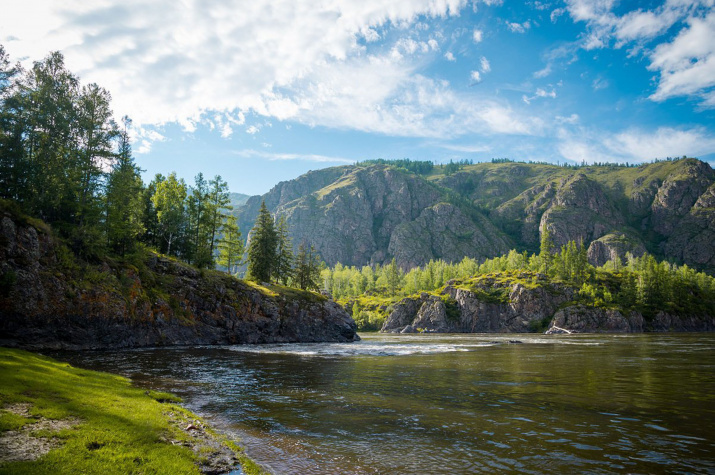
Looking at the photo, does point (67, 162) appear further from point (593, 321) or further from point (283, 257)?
point (593, 321)

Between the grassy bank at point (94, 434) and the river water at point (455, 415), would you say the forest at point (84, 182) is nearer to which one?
the river water at point (455, 415)

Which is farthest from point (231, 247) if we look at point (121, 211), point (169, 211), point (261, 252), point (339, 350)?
point (339, 350)

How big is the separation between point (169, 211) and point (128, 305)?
29.5 m

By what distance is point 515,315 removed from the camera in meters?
171

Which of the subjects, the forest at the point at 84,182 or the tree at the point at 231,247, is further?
the tree at the point at 231,247

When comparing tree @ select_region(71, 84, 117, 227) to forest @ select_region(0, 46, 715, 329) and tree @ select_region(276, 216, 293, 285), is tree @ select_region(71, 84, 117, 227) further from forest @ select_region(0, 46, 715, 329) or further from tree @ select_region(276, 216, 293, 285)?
tree @ select_region(276, 216, 293, 285)

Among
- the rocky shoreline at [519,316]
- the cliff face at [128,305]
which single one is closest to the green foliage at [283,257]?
the cliff face at [128,305]

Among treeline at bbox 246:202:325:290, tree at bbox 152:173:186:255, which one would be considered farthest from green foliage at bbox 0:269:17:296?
treeline at bbox 246:202:325:290

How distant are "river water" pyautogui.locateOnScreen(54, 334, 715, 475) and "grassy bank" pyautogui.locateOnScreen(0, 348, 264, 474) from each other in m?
2.07

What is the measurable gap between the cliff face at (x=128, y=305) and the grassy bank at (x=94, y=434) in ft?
100

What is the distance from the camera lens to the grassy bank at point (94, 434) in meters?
10.5

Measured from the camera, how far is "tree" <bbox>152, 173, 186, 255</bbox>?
260ft

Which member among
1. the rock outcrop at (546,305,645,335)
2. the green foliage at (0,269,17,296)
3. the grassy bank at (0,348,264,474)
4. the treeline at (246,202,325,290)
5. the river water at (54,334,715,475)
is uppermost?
the treeline at (246,202,325,290)

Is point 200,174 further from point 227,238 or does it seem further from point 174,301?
point 174,301
